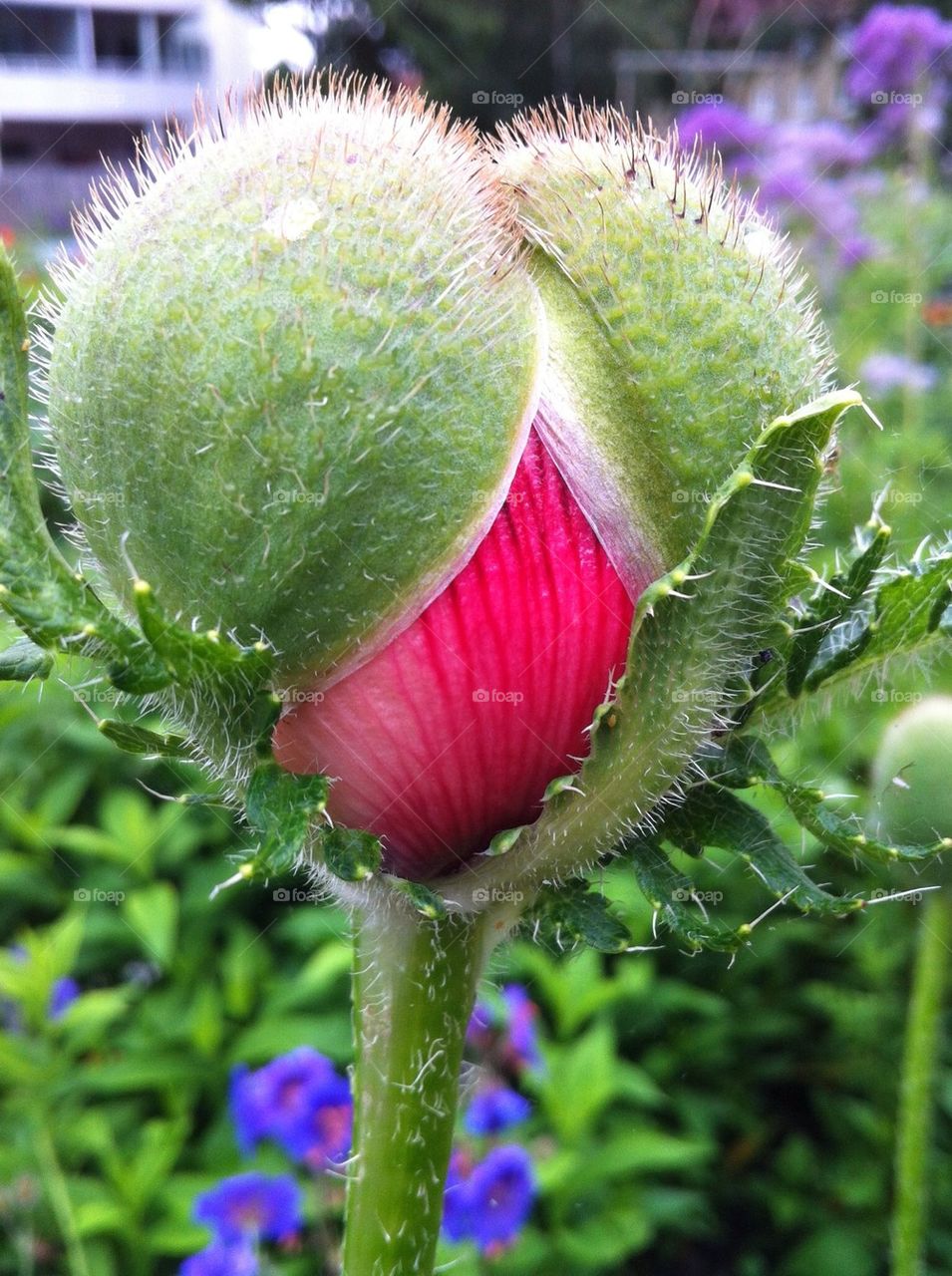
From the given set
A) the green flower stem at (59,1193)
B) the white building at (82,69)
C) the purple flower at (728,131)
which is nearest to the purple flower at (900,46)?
the purple flower at (728,131)

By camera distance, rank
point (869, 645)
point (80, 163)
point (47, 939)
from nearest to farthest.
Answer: point (869, 645) → point (47, 939) → point (80, 163)

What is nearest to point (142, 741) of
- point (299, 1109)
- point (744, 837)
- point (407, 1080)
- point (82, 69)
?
point (407, 1080)

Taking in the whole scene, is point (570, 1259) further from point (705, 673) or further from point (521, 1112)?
point (705, 673)

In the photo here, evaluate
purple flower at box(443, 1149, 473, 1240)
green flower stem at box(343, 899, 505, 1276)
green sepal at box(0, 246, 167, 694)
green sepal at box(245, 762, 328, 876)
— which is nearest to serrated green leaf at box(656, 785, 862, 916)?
green flower stem at box(343, 899, 505, 1276)

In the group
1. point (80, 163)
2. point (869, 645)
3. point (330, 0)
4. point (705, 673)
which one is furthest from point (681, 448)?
point (80, 163)

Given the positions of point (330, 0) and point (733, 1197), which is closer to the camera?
point (330, 0)

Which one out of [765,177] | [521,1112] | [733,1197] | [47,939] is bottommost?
[733,1197]
